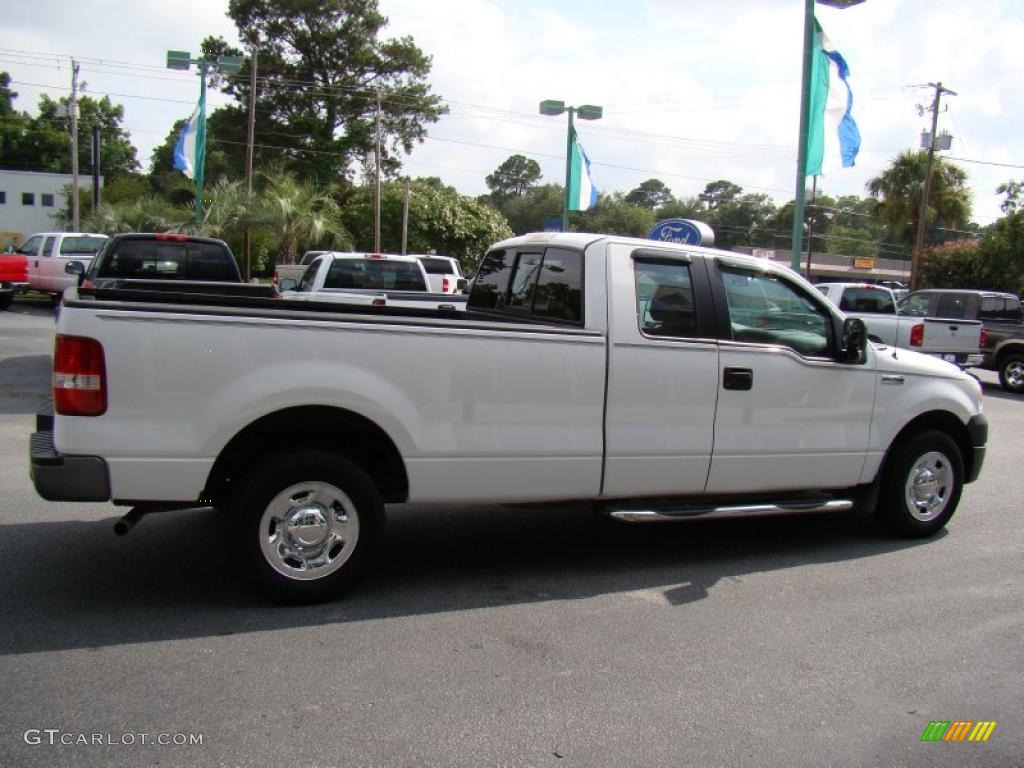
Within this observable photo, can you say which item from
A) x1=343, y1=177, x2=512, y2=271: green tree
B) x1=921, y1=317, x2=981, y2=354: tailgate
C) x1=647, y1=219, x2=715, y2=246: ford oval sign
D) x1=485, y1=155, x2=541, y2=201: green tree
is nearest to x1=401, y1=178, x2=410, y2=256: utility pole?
x1=343, y1=177, x2=512, y2=271: green tree

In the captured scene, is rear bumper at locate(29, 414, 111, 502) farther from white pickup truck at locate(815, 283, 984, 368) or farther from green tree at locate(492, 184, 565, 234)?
green tree at locate(492, 184, 565, 234)

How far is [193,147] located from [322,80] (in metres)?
22.0

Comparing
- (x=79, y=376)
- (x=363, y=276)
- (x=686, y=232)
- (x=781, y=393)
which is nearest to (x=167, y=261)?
(x=363, y=276)

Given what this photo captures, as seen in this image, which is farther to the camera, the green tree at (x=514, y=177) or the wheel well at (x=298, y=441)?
the green tree at (x=514, y=177)

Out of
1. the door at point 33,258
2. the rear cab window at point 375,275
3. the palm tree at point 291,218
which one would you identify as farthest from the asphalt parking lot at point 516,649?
the palm tree at point 291,218

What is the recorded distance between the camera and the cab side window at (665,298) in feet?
17.2

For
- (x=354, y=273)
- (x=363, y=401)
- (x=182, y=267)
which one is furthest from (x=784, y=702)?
(x=354, y=273)

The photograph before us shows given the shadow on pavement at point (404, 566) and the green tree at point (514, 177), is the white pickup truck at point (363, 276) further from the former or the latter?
the green tree at point (514, 177)

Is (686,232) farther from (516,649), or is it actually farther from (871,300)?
(871,300)

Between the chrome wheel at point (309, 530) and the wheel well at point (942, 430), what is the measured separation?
12.5ft

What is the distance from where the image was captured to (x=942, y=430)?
6.46m

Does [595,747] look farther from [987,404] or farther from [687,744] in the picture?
[987,404]

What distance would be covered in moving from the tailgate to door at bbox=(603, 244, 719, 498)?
1351 centimetres

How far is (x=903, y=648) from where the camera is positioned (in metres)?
4.43
